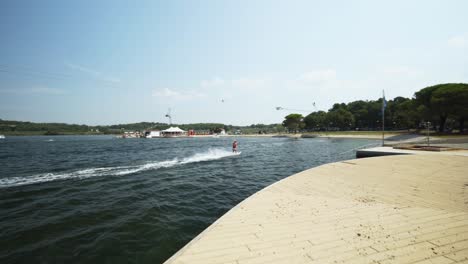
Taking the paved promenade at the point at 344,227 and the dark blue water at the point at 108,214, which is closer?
the paved promenade at the point at 344,227

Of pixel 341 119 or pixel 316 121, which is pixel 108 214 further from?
pixel 316 121

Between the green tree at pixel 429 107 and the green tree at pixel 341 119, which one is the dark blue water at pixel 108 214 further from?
the green tree at pixel 341 119

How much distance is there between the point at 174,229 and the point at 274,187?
4146 mm

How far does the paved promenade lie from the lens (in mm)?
3438

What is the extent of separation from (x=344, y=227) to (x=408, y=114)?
7471cm

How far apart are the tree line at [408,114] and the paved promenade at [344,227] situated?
2070 cm

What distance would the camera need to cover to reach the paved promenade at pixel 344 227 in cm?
344

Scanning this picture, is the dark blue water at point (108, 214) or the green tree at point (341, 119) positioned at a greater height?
the green tree at point (341, 119)

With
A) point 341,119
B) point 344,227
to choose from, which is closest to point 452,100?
point 344,227

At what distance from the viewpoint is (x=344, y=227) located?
4.50 meters

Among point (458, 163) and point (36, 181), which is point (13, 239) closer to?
point (36, 181)

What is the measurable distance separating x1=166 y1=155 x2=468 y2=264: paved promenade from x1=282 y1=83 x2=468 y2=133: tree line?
20697mm

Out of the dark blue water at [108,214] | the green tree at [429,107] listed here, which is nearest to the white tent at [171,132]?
→ the dark blue water at [108,214]

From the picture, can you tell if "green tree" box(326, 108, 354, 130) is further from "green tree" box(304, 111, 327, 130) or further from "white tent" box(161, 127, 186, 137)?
"white tent" box(161, 127, 186, 137)
